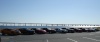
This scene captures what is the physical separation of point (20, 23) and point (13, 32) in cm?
7146

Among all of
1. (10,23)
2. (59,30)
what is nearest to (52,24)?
(10,23)

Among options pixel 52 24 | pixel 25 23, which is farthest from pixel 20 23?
pixel 52 24

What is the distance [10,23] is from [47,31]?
5567 cm

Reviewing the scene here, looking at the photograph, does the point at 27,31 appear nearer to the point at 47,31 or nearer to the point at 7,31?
the point at 7,31

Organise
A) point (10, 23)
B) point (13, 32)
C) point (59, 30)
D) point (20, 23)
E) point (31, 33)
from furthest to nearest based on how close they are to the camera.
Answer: point (20, 23) → point (10, 23) → point (59, 30) → point (31, 33) → point (13, 32)

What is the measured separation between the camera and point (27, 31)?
3584 cm

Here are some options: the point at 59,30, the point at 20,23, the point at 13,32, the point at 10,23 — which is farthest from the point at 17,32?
the point at 20,23

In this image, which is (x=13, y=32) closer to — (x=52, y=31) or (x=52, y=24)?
(x=52, y=31)

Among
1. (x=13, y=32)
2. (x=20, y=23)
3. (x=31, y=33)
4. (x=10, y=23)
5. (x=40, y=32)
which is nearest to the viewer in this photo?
(x=13, y=32)

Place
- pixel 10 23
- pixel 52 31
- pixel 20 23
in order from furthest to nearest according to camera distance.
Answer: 1. pixel 20 23
2. pixel 10 23
3. pixel 52 31

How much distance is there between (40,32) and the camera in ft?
130

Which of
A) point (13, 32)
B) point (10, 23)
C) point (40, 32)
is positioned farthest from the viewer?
point (10, 23)

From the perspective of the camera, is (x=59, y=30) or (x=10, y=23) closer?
(x=59, y=30)

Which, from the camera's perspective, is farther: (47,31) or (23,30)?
(47,31)
